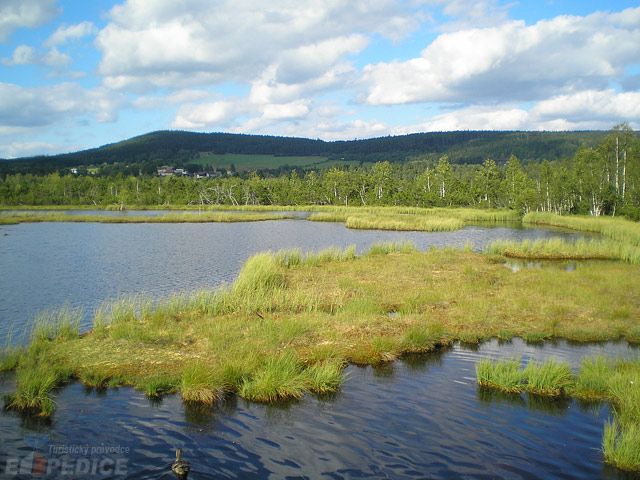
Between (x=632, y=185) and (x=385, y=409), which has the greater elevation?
(x=632, y=185)

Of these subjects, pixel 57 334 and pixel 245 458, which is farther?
pixel 57 334

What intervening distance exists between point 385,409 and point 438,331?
4572 mm

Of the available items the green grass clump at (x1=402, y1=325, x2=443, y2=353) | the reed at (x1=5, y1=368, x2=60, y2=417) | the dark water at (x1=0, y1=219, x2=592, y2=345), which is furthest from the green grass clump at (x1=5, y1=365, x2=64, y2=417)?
the green grass clump at (x1=402, y1=325, x2=443, y2=353)

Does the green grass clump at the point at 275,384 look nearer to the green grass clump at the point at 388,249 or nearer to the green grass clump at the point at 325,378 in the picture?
the green grass clump at the point at 325,378

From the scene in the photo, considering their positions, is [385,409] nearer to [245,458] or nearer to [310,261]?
[245,458]

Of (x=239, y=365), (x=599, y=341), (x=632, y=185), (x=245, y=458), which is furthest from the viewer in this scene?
(x=632, y=185)

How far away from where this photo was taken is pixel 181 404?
923 centimetres

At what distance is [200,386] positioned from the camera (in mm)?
9352

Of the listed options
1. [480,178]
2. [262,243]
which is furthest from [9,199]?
[480,178]

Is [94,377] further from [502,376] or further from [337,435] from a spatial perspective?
[502,376]

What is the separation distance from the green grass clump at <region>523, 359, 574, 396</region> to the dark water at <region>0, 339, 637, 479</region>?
0.37 metres

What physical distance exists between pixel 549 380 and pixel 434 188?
3439 inches

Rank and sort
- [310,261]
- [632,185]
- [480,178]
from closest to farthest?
[310,261]
[632,185]
[480,178]

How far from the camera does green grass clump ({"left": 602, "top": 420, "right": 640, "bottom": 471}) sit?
274 inches
